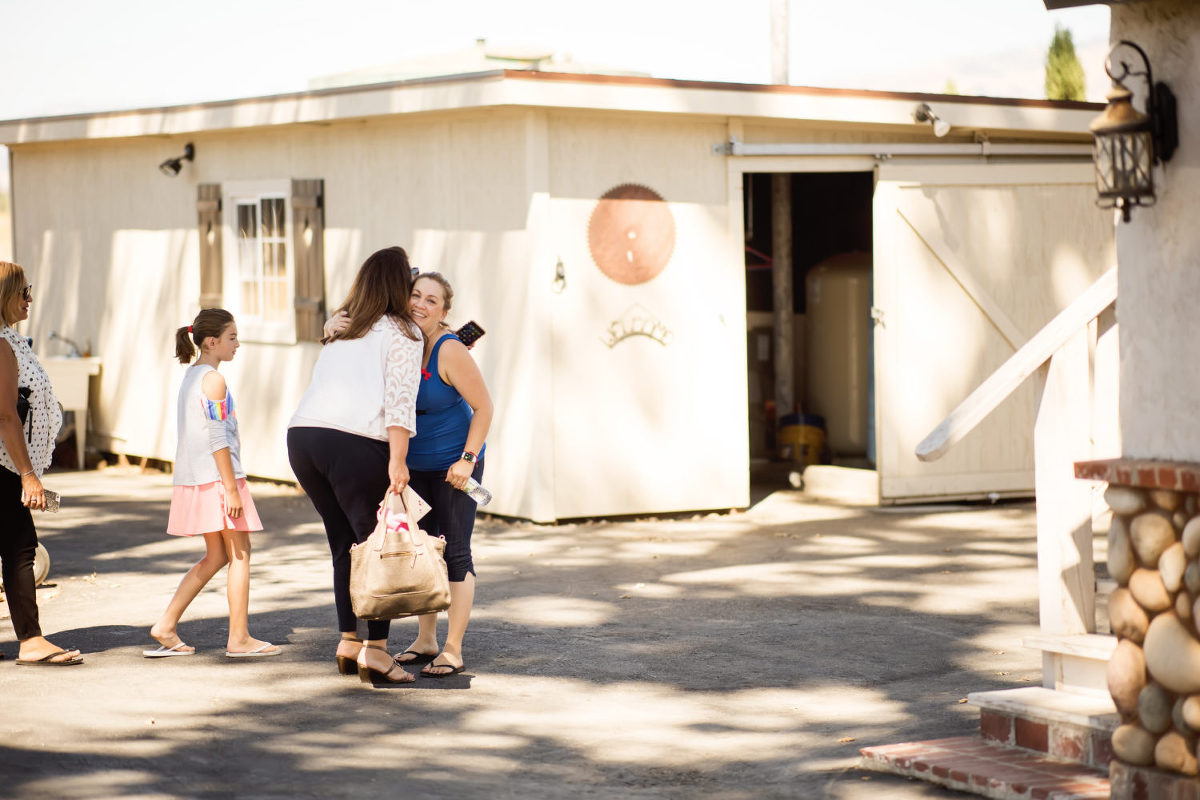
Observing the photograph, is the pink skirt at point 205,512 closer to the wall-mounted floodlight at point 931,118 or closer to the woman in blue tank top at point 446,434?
the woman in blue tank top at point 446,434

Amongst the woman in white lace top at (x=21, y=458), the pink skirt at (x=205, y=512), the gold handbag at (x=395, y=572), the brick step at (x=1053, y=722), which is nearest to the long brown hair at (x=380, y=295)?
the gold handbag at (x=395, y=572)

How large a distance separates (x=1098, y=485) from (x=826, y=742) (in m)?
1.24

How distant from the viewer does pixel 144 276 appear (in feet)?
48.1

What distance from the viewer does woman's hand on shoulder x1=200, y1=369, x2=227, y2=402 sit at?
21.7 ft

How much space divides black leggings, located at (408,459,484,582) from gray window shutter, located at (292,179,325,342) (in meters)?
6.05

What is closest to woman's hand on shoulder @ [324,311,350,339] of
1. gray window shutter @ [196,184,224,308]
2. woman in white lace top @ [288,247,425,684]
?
woman in white lace top @ [288,247,425,684]

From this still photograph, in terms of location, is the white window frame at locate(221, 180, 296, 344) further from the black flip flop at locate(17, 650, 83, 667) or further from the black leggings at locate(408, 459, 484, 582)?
the black leggings at locate(408, 459, 484, 582)

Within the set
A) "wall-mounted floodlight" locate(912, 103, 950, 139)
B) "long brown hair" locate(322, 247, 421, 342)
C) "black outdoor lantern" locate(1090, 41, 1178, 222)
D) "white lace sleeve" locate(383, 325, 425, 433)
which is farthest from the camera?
"wall-mounted floodlight" locate(912, 103, 950, 139)

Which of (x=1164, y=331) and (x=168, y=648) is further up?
(x=1164, y=331)

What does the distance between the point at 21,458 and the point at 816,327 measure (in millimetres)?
9100

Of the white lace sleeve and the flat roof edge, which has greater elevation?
the flat roof edge

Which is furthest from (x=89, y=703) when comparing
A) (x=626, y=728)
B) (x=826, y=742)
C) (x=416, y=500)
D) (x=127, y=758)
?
(x=826, y=742)

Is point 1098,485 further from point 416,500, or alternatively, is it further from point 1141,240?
point 416,500

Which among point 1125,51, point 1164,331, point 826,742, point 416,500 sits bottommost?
point 826,742
